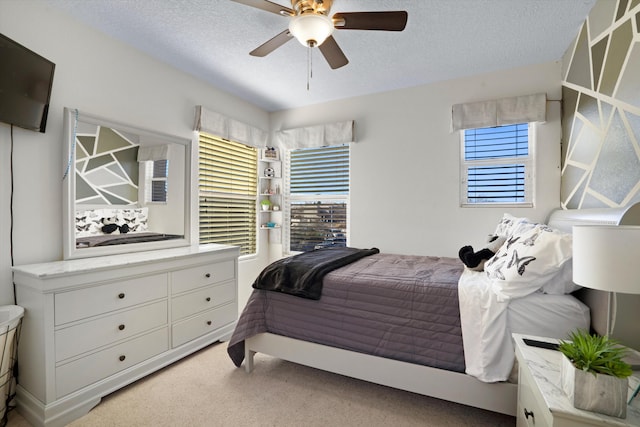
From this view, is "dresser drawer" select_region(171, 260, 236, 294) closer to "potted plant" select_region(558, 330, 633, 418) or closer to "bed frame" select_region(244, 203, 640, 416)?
"bed frame" select_region(244, 203, 640, 416)

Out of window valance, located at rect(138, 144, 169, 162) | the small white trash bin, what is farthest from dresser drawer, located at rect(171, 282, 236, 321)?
window valance, located at rect(138, 144, 169, 162)

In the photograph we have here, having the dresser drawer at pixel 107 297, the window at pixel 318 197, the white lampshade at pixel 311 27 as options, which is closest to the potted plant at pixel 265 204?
the window at pixel 318 197

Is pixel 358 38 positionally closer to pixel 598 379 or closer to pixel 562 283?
pixel 562 283

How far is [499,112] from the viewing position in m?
2.90

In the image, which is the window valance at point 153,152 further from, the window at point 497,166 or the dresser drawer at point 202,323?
the window at point 497,166

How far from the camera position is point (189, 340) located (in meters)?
2.45

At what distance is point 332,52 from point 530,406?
2.21 m

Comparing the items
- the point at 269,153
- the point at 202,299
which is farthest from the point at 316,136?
the point at 202,299

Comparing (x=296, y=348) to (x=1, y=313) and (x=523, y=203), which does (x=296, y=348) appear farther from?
(x=523, y=203)

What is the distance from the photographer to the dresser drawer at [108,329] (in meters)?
1.72

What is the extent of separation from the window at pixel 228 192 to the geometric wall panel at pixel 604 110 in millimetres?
3420

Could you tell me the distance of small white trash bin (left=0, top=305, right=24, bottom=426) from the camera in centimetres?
157

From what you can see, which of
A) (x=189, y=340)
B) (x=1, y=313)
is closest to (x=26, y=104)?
(x=1, y=313)

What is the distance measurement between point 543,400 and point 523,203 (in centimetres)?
245
